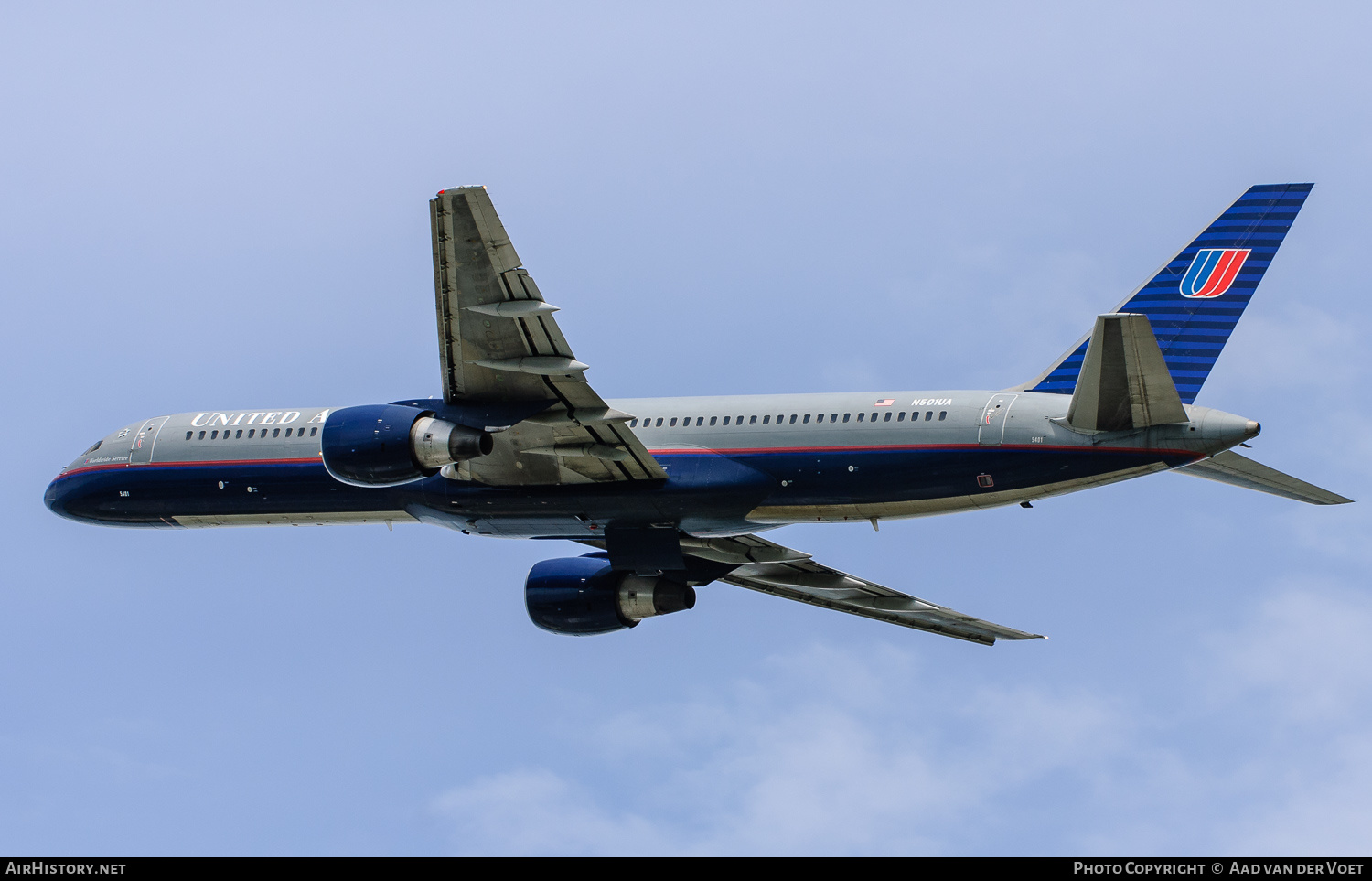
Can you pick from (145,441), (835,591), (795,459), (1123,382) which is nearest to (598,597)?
(835,591)

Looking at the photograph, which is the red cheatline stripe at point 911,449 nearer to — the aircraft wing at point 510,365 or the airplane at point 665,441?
the airplane at point 665,441

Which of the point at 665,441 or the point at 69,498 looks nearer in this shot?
the point at 665,441

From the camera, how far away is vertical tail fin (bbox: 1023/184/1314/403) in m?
34.0

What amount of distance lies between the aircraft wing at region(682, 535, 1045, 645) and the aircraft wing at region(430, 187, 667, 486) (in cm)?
688

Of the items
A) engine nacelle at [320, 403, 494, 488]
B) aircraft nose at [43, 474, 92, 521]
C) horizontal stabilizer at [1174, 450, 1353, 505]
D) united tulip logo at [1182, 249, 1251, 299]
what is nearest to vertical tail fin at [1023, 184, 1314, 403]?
united tulip logo at [1182, 249, 1251, 299]

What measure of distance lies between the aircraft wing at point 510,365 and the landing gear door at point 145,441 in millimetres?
8584

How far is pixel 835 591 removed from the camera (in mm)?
44156

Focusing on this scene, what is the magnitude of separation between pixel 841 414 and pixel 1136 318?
7.42m

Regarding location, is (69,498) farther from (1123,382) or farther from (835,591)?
(1123,382)

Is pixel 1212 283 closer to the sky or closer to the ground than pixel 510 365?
closer to the sky

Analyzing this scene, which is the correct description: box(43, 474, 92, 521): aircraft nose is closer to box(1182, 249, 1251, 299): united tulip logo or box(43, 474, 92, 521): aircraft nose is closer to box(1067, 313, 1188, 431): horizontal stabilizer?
box(1067, 313, 1188, 431): horizontal stabilizer

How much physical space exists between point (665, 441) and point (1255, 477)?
12005mm

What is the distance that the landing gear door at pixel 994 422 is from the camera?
3384 cm
